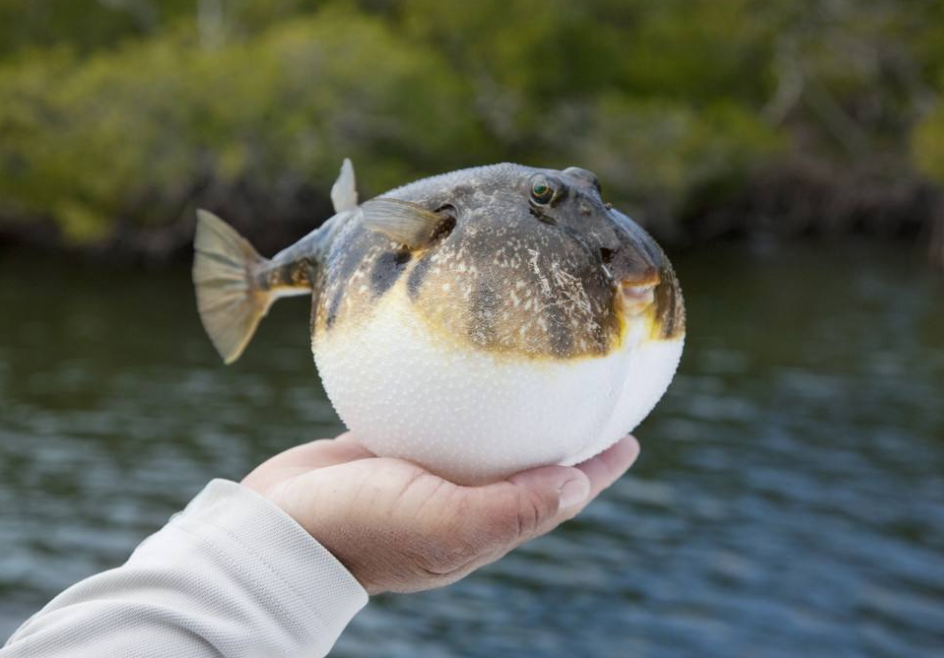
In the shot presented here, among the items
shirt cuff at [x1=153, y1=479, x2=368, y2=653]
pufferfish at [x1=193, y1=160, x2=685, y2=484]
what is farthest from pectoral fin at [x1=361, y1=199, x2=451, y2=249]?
shirt cuff at [x1=153, y1=479, x2=368, y2=653]

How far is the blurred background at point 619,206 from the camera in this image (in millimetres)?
11281

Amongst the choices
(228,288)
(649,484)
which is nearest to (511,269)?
(228,288)

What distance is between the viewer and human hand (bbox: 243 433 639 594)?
2.01 m

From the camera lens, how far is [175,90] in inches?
1116

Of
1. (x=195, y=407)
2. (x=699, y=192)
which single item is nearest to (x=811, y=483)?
(x=195, y=407)

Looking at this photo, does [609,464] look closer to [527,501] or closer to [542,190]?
[527,501]

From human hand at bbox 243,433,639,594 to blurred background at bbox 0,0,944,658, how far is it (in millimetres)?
8311

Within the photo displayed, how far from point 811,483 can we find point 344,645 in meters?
6.06

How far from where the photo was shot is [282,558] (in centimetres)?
197

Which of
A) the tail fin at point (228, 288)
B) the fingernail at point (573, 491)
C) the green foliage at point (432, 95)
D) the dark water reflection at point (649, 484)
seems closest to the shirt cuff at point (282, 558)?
the fingernail at point (573, 491)

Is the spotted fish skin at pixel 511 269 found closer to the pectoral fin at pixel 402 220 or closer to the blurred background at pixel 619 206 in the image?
the pectoral fin at pixel 402 220

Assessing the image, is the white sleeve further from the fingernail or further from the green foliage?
the green foliage

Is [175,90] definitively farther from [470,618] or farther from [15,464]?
[470,618]

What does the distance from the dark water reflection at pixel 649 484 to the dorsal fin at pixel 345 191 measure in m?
8.03
